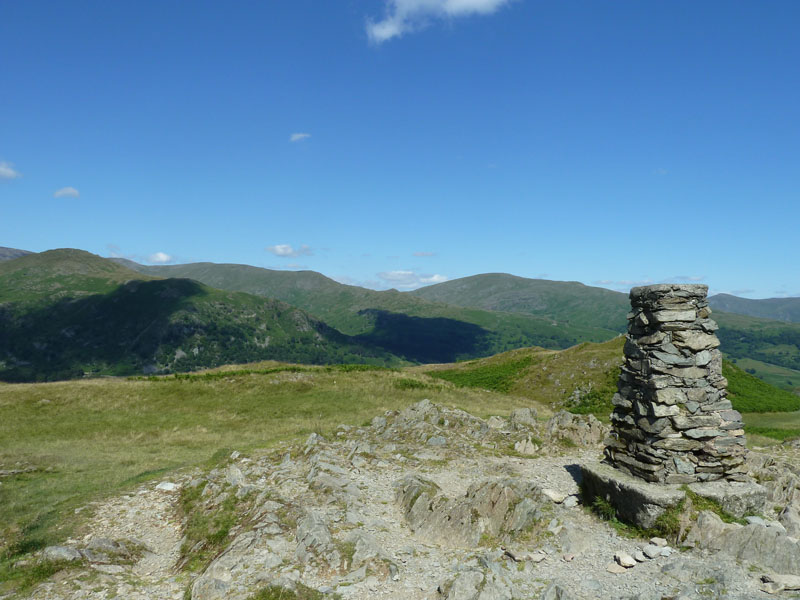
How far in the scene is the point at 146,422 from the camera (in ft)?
125

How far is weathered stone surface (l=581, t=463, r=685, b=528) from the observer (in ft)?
42.8

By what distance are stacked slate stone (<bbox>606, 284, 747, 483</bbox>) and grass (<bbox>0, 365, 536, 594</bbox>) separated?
65.1ft

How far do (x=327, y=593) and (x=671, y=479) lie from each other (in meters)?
10.8

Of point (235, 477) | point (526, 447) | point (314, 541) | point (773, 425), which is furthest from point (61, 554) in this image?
point (773, 425)

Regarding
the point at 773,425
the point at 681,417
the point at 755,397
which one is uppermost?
the point at 681,417

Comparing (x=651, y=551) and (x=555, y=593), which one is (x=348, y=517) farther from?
(x=651, y=551)

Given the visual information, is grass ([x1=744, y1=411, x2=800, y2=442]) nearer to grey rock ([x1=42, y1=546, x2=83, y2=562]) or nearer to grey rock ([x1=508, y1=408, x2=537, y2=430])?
grey rock ([x1=508, y1=408, x2=537, y2=430])

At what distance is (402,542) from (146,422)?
108 ft

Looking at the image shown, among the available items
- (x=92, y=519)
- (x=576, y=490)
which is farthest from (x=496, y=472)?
(x=92, y=519)

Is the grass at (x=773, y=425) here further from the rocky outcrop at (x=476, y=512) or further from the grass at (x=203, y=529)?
the grass at (x=203, y=529)

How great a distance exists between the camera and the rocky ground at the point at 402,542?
36.8 feet

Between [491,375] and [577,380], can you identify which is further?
[491,375]

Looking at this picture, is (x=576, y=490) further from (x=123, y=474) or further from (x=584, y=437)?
(x=123, y=474)

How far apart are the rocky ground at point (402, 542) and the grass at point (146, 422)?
104 inches
